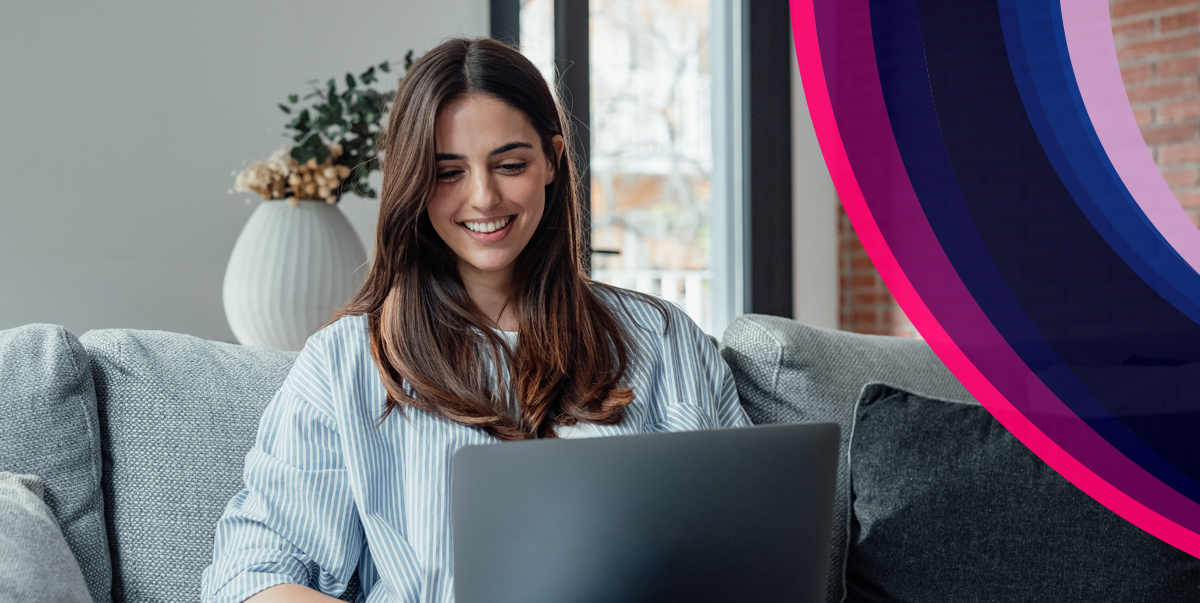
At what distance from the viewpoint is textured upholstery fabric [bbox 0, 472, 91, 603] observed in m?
0.87

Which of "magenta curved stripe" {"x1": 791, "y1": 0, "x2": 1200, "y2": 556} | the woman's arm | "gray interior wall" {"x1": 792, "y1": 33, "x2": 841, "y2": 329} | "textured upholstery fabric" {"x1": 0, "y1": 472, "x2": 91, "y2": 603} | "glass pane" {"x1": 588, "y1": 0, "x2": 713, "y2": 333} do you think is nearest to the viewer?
"textured upholstery fabric" {"x1": 0, "y1": 472, "x2": 91, "y2": 603}

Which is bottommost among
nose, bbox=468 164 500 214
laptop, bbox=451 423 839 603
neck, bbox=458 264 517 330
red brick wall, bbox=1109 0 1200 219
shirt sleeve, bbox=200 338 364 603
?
shirt sleeve, bbox=200 338 364 603

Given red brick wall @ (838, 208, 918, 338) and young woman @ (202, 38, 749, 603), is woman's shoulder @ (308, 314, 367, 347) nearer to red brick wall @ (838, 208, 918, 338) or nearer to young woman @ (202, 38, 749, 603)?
young woman @ (202, 38, 749, 603)

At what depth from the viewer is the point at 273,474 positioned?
1058mm

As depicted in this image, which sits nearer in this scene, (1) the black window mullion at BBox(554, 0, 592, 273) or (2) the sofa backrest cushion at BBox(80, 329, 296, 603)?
(2) the sofa backrest cushion at BBox(80, 329, 296, 603)

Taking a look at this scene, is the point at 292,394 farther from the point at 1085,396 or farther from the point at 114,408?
the point at 1085,396

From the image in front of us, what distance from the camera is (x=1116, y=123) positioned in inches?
115

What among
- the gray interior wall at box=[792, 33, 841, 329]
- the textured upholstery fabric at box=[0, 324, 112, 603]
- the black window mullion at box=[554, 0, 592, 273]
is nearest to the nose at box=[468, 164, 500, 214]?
the textured upholstery fabric at box=[0, 324, 112, 603]

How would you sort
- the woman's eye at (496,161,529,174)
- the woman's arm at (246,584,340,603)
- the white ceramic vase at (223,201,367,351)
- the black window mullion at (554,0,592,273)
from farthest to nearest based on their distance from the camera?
the black window mullion at (554,0,592,273), the white ceramic vase at (223,201,367,351), the woman's eye at (496,161,529,174), the woman's arm at (246,584,340,603)

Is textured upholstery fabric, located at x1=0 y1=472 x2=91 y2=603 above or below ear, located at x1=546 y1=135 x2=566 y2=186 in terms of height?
below

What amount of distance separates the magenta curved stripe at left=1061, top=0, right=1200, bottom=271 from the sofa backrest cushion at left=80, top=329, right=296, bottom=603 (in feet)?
8.99

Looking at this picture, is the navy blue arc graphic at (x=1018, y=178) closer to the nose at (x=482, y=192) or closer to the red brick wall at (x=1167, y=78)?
the red brick wall at (x=1167, y=78)

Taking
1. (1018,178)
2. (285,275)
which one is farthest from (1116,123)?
(285,275)

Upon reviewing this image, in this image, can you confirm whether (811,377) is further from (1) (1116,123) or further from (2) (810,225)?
(1) (1116,123)
